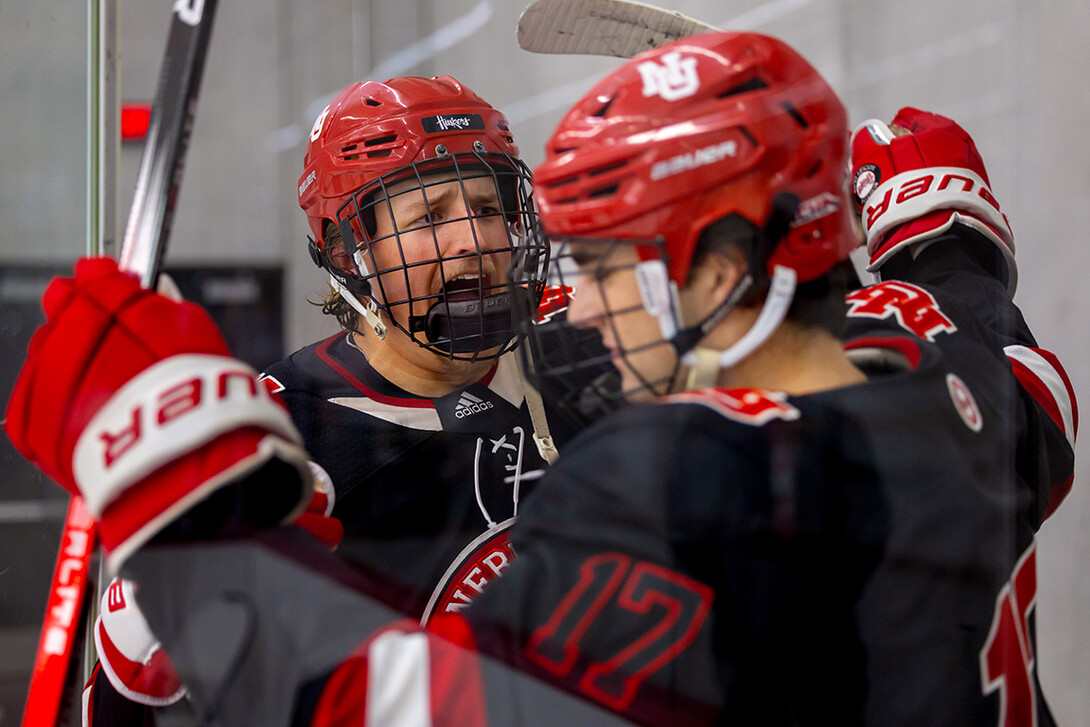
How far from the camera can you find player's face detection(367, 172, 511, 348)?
3.43 ft

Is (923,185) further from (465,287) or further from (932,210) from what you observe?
(465,287)

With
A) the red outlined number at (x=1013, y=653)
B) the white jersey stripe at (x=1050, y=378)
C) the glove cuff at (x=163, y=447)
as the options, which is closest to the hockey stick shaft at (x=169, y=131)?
the glove cuff at (x=163, y=447)

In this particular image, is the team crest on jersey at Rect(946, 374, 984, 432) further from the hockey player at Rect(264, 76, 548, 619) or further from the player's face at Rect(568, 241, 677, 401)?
the hockey player at Rect(264, 76, 548, 619)

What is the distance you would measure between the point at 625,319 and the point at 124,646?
613 millimetres

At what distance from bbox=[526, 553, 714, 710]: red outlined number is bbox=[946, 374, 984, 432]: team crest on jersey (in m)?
0.26

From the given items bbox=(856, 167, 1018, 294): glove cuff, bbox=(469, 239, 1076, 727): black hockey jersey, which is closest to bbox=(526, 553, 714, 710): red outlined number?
bbox=(469, 239, 1076, 727): black hockey jersey

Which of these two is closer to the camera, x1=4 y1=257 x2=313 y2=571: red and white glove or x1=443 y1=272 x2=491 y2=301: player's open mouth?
x1=4 y1=257 x2=313 y2=571: red and white glove

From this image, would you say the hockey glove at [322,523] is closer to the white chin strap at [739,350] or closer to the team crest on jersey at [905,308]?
the white chin strap at [739,350]

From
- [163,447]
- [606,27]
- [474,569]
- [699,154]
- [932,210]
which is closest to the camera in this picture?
[163,447]

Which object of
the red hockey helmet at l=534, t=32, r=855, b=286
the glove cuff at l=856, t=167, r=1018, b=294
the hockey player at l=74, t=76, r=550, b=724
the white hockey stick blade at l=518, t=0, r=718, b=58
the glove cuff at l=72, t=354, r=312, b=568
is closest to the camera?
the glove cuff at l=72, t=354, r=312, b=568

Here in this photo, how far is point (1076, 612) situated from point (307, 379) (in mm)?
1087

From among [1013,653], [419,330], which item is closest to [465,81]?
[419,330]

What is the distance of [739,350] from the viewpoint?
61 centimetres

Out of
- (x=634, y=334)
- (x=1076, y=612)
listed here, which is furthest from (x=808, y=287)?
(x=1076, y=612)
